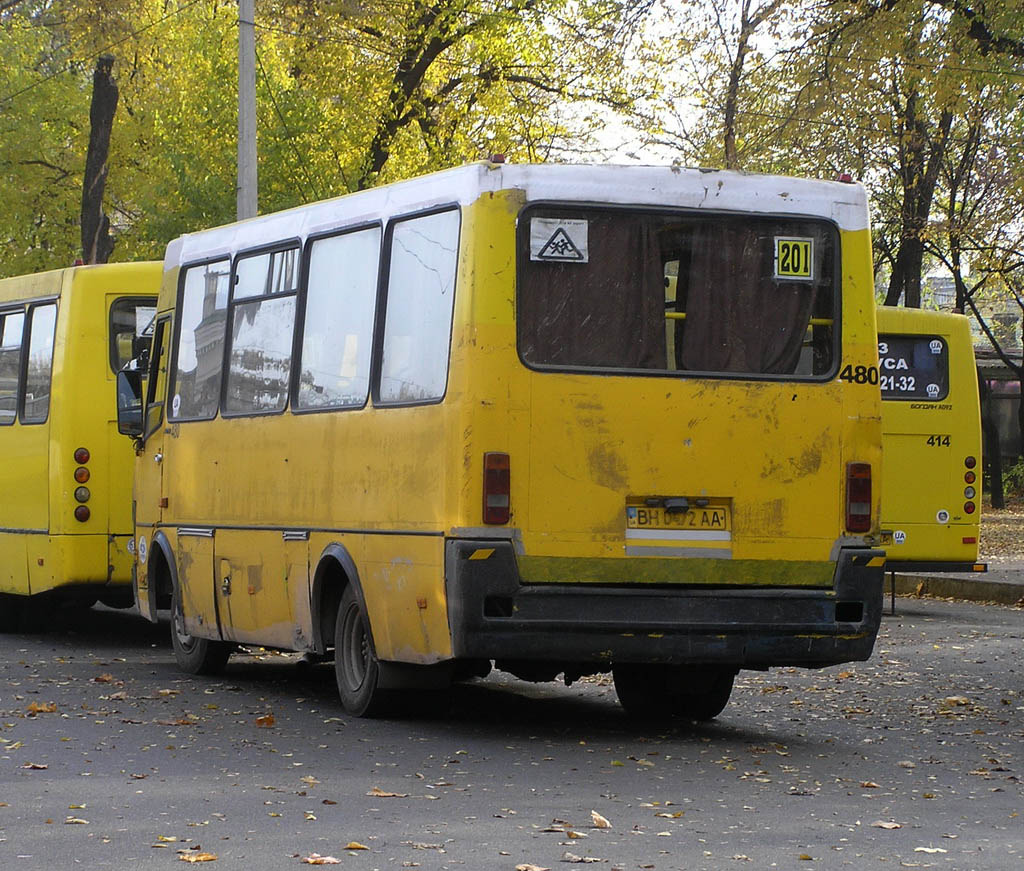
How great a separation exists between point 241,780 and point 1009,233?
102 ft

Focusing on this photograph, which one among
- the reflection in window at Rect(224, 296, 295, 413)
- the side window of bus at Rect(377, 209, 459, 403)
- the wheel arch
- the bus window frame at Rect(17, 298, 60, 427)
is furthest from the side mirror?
the side window of bus at Rect(377, 209, 459, 403)

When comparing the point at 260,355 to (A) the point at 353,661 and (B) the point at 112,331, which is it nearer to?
(A) the point at 353,661

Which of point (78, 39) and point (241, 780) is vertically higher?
point (78, 39)

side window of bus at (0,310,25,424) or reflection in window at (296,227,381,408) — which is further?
side window of bus at (0,310,25,424)

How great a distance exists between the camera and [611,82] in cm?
3453

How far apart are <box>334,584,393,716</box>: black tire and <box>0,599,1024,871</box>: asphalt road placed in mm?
116

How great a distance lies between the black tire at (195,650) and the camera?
553 inches

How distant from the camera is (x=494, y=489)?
33.9 ft

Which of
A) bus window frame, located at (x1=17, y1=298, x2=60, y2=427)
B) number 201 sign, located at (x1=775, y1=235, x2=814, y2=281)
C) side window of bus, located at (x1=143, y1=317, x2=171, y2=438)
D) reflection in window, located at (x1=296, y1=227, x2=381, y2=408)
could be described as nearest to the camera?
number 201 sign, located at (x1=775, y1=235, x2=814, y2=281)

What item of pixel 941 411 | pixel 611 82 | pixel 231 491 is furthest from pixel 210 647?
pixel 611 82

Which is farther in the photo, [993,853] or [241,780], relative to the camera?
[241,780]

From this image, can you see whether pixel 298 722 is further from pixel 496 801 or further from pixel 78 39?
pixel 78 39

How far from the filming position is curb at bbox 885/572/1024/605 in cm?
2289

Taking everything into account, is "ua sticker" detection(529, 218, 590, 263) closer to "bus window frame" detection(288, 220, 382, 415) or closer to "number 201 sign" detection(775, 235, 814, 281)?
"number 201 sign" detection(775, 235, 814, 281)
